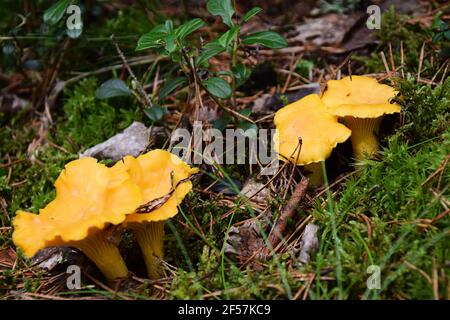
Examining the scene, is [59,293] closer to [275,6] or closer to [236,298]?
[236,298]

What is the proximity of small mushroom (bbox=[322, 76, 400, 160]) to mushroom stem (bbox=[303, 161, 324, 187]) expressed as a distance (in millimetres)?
237

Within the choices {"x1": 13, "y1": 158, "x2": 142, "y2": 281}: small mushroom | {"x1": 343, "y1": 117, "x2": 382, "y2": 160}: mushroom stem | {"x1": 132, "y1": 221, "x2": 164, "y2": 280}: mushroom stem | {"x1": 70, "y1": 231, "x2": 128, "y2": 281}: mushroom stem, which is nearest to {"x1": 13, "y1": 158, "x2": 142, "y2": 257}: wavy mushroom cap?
{"x1": 13, "y1": 158, "x2": 142, "y2": 281}: small mushroom

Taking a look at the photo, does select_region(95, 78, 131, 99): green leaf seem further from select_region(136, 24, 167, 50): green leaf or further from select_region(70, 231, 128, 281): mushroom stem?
select_region(70, 231, 128, 281): mushroom stem

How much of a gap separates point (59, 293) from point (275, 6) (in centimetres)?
349

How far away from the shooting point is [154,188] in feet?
8.51

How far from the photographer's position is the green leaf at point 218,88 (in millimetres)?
3049

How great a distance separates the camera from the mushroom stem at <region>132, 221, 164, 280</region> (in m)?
2.54

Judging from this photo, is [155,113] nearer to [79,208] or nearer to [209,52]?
[209,52]

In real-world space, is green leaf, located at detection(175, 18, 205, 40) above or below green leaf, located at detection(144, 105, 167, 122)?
above

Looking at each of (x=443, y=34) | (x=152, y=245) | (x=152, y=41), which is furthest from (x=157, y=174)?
(x=443, y=34)

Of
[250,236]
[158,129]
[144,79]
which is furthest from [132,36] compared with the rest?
[250,236]

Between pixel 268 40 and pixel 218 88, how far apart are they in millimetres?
416

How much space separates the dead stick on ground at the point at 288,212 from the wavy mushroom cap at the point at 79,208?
0.78 meters

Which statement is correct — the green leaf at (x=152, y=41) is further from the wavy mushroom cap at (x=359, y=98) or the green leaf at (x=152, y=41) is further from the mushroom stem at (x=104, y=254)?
the mushroom stem at (x=104, y=254)
